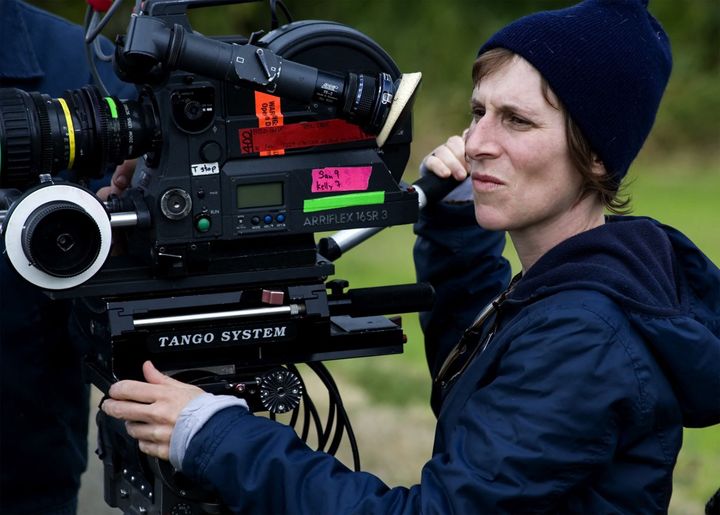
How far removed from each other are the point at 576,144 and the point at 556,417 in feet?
1.75

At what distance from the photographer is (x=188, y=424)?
217cm

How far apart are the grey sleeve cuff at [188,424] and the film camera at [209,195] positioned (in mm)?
113

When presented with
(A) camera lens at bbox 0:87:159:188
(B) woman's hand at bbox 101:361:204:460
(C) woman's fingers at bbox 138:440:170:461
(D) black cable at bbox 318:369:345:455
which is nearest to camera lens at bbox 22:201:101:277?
(A) camera lens at bbox 0:87:159:188

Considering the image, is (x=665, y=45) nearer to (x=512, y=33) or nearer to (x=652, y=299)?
(x=512, y=33)

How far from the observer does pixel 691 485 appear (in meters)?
5.54

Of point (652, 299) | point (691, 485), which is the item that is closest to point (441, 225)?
point (652, 299)

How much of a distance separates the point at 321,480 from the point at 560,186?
71cm

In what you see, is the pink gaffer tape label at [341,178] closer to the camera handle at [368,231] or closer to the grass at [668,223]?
the camera handle at [368,231]

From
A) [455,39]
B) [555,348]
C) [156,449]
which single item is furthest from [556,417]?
[455,39]

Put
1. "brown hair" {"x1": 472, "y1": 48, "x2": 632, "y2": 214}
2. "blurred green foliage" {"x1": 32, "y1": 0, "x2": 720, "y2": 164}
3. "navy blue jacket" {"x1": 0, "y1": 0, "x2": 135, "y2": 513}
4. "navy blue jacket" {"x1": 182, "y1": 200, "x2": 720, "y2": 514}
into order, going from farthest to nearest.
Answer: "blurred green foliage" {"x1": 32, "y1": 0, "x2": 720, "y2": 164} → "navy blue jacket" {"x1": 0, "y1": 0, "x2": 135, "y2": 513} → "brown hair" {"x1": 472, "y1": 48, "x2": 632, "y2": 214} → "navy blue jacket" {"x1": 182, "y1": 200, "x2": 720, "y2": 514}

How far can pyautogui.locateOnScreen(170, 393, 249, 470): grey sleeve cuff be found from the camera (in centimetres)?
217

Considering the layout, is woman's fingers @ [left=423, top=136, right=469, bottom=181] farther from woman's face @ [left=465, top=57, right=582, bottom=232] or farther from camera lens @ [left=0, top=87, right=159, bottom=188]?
camera lens @ [left=0, top=87, right=159, bottom=188]

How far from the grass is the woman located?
0.29 metres

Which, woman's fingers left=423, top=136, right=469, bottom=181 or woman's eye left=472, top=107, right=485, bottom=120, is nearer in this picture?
woman's eye left=472, top=107, right=485, bottom=120
